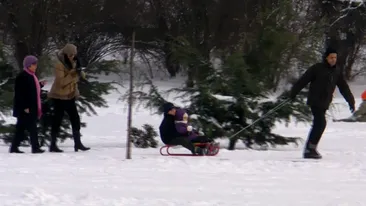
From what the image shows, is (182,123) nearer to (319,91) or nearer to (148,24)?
(319,91)

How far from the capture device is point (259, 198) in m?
7.18

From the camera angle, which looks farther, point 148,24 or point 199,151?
point 148,24

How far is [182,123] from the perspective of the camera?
36.0 ft

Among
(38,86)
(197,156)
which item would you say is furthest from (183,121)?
(38,86)

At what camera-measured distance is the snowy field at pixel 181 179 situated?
7004mm

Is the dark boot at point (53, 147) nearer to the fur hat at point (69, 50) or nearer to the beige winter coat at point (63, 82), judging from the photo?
the beige winter coat at point (63, 82)

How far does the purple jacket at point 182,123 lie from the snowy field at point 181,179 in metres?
0.52

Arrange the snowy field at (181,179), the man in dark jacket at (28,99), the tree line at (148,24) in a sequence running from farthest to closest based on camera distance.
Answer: the tree line at (148,24), the man in dark jacket at (28,99), the snowy field at (181,179)

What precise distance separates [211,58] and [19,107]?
3826mm

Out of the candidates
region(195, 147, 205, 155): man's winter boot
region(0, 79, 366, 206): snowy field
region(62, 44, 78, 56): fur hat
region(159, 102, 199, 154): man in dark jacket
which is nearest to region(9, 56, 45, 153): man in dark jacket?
region(62, 44, 78, 56): fur hat

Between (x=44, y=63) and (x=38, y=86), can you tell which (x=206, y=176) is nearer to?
(x=38, y=86)

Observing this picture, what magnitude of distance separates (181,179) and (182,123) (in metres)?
2.87

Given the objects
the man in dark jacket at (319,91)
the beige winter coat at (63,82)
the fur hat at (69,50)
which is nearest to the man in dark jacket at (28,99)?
the beige winter coat at (63,82)

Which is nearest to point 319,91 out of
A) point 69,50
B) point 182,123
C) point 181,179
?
point 182,123
